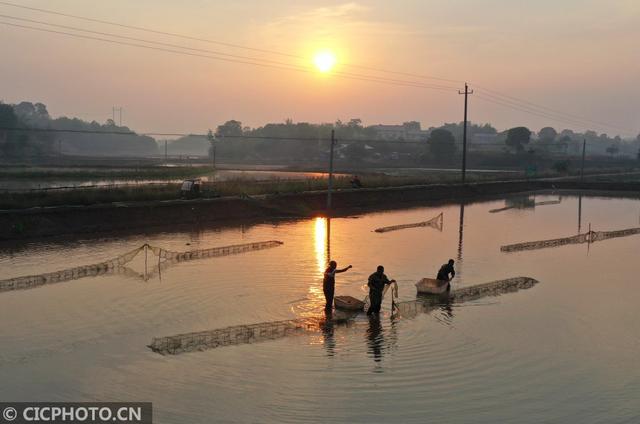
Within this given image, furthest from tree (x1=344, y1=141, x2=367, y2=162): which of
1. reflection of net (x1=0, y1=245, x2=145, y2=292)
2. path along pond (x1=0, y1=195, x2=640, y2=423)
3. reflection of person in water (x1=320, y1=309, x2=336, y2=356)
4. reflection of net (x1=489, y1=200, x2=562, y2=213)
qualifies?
reflection of person in water (x1=320, y1=309, x2=336, y2=356)

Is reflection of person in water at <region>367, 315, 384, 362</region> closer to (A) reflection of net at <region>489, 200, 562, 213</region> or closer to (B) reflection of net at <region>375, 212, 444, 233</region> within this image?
A: (B) reflection of net at <region>375, 212, 444, 233</region>

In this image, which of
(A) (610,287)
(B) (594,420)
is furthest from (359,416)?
(A) (610,287)

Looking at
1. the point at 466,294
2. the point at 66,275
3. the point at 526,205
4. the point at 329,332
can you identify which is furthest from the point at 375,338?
the point at 526,205

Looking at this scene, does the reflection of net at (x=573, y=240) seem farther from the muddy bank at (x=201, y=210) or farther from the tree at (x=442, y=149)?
the tree at (x=442, y=149)

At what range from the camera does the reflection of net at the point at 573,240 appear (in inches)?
1441

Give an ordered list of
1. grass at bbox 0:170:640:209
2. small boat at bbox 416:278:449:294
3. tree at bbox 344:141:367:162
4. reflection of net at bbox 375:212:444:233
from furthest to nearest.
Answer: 1. tree at bbox 344:141:367:162
2. reflection of net at bbox 375:212:444:233
3. grass at bbox 0:170:640:209
4. small boat at bbox 416:278:449:294

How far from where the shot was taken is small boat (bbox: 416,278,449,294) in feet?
76.3

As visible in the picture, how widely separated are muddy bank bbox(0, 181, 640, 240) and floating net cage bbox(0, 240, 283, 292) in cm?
910

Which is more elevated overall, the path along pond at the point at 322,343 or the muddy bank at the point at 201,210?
the muddy bank at the point at 201,210

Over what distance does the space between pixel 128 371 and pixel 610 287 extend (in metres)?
20.5

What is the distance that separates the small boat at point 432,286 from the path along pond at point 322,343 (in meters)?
0.50

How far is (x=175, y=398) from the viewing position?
1349 centimetres

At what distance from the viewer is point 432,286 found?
23297 millimetres

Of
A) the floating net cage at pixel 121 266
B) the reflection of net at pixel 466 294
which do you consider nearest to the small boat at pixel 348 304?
the reflection of net at pixel 466 294
